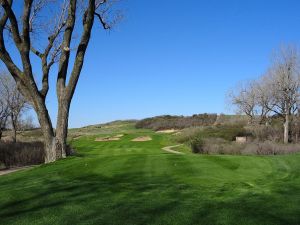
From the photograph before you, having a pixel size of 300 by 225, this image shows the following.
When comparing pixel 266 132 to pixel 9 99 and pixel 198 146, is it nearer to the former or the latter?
pixel 198 146

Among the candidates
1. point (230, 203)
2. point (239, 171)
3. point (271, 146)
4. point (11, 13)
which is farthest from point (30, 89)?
point (271, 146)

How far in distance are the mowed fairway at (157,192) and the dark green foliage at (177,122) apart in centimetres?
6963

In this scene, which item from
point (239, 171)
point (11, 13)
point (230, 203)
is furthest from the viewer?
point (11, 13)

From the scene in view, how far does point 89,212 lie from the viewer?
8000mm

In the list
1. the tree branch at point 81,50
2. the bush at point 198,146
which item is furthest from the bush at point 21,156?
the bush at point 198,146

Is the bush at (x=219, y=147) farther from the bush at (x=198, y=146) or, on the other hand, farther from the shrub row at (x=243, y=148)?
the bush at (x=198, y=146)

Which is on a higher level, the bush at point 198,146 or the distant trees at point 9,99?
the distant trees at point 9,99

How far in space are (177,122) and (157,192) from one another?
79.4m

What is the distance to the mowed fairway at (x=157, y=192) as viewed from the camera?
25.0 feet

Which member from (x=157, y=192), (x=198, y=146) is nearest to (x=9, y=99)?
(x=198, y=146)

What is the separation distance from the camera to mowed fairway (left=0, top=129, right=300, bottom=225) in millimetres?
7621

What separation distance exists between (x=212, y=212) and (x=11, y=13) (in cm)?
1369

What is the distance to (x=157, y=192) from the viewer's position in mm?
10133

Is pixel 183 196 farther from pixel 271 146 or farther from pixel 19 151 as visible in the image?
pixel 271 146
